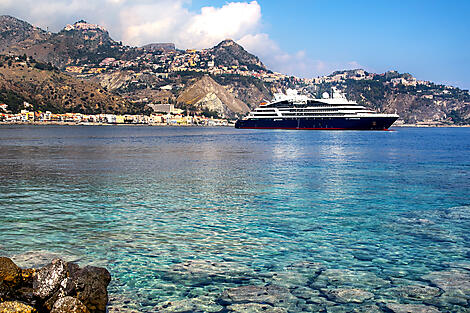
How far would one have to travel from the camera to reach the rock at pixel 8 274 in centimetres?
686

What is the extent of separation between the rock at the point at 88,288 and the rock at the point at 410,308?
5.08 metres

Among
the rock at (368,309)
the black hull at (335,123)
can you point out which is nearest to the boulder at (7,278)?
the rock at (368,309)

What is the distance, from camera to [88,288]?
7062mm

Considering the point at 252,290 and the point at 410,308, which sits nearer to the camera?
the point at 410,308

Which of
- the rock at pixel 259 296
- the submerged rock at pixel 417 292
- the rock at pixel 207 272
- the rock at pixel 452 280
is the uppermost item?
the rock at pixel 452 280

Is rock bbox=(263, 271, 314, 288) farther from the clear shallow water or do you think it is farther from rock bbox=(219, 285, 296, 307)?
rock bbox=(219, 285, 296, 307)

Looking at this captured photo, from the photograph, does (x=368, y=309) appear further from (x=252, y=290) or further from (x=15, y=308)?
(x=15, y=308)

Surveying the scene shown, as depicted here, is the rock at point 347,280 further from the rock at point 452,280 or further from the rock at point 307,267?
the rock at point 452,280

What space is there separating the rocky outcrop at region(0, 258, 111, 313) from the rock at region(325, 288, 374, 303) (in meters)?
4.19

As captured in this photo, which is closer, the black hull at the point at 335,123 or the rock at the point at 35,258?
the rock at the point at 35,258

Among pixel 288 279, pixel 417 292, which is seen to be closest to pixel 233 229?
pixel 288 279

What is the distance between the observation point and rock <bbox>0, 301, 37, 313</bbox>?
5.96 metres

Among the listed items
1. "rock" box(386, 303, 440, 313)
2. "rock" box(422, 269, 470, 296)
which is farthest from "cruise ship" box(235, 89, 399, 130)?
"rock" box(386, 303, 440, 313)

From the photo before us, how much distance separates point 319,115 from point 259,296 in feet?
394
